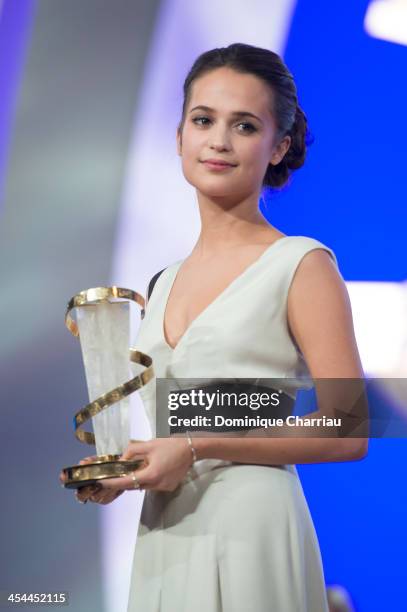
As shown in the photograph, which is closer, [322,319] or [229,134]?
[322,319]

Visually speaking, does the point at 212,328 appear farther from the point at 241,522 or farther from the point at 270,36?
the point at 270,36

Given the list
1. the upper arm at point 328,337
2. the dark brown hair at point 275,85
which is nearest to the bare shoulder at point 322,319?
the upper arm at point 328,337

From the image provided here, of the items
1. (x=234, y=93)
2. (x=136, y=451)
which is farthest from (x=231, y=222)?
(x=136, y=451)

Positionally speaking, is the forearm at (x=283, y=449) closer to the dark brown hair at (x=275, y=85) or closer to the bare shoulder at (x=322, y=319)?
the bare shoulder at (x=322, y=319)

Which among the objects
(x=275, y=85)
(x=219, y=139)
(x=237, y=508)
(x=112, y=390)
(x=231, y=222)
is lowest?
(x=237, y=508)

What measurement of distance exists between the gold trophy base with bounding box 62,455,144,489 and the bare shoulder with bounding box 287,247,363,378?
1.00 ft

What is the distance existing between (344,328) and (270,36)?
948 mm

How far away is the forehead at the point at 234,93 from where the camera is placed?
1656mm

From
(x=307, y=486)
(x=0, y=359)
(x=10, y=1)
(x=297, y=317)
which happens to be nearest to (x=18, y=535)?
(x=0, y=359)

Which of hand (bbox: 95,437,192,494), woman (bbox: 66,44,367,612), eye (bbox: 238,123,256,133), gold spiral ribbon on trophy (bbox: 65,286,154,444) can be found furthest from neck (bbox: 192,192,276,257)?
hand (bbox: 95,437,192,494)

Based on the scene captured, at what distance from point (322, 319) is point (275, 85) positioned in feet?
1.54

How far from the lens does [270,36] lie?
2.17m

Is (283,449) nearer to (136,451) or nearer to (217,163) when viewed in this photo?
(136,451)

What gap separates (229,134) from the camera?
1.64 metres
